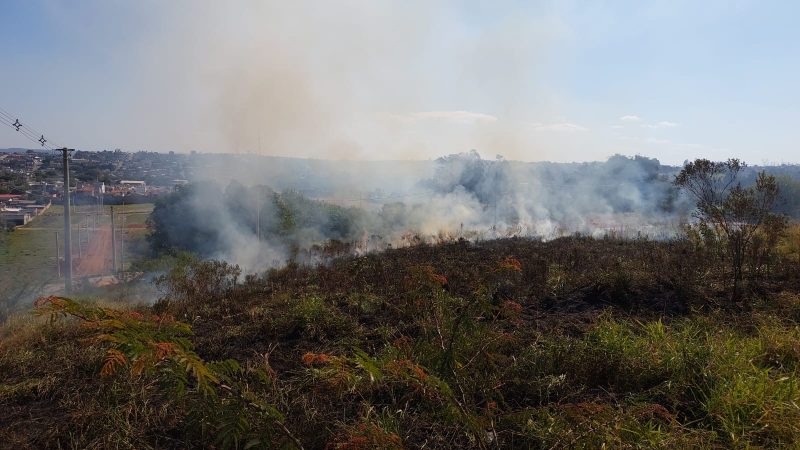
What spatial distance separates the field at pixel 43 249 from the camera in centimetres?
1500

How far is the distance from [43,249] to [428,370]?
1058 inches

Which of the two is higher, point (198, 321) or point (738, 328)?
point (738, 328)

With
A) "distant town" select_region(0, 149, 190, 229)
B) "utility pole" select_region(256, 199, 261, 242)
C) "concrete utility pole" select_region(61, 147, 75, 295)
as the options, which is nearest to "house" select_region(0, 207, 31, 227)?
"distant town" select_region(0, 149, 190, 229)

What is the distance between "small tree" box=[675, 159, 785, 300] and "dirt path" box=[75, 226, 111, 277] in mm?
25405

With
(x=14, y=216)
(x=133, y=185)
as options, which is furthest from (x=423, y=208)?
(x=133, y=185)

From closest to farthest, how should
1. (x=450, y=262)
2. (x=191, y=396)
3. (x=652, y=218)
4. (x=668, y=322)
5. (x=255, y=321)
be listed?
(x=191, y=396), (x=668, y=322), (x=255, y=321), (x=450, y=262), (x=652, y=218)

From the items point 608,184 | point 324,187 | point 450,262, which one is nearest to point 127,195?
point 324,187

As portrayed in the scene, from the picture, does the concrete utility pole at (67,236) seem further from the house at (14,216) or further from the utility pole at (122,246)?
the house at (14,216)

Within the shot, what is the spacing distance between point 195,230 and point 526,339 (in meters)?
21.9

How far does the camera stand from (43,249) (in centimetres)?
2278

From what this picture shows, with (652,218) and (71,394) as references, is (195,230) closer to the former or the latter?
(71,394)

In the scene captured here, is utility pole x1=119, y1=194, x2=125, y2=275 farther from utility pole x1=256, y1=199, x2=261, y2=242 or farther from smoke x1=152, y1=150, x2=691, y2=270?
utility pole x1=256, y1=199, x2=261, y2=242

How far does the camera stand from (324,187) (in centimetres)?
3806

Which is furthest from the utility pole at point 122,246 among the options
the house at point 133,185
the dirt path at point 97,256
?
the house at point 133,185
